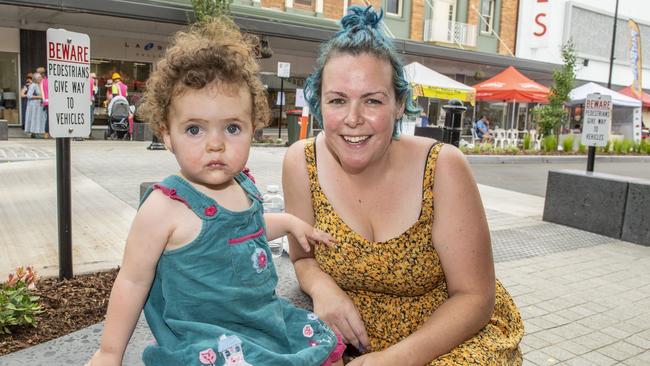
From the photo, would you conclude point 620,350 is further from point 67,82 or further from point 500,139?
point 500,139

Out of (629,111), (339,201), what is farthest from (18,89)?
(629,111)

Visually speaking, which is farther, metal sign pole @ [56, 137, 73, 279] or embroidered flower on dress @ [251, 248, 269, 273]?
metal sign pole @ [56, 137, 73, 279]

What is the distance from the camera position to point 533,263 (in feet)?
18.5

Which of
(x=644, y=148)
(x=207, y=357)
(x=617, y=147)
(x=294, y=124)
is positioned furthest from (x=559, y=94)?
(x=207, y=357)

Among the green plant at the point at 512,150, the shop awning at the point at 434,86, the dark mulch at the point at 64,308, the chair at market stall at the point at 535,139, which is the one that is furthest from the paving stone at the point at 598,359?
the chair at market stall at the point at 535,139

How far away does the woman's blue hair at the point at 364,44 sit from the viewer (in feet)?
6.20

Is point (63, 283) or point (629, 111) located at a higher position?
point (629, 111)

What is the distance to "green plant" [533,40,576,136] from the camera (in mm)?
19703

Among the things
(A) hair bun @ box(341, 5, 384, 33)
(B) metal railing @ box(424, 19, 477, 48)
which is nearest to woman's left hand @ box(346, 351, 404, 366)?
(A) hair bun @ box(341, 5, 384, 33)

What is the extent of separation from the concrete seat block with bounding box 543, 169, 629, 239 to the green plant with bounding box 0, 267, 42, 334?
6.30 meters

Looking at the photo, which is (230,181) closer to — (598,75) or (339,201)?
(339,201)

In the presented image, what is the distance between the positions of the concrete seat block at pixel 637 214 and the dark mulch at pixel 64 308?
18.8 feet

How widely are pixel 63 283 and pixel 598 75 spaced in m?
34.1

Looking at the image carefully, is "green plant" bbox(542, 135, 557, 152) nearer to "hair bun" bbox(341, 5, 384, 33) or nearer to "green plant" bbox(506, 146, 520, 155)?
"green plant" bbox(506, 146, 520, 155)
